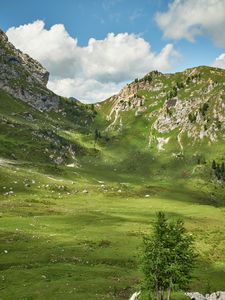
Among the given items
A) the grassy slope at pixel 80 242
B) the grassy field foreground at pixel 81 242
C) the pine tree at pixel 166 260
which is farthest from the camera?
the grassy slope at pixel 80 242

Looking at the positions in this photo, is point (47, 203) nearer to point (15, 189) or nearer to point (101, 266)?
point (15, 189)

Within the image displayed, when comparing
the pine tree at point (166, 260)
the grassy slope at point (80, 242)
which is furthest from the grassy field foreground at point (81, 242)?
the pine tree at point (166, 260)

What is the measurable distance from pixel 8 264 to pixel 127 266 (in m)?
19.4

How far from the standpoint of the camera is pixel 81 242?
82.1m

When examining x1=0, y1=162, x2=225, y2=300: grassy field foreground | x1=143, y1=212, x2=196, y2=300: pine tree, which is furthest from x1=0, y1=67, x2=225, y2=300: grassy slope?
x1=143, y1=212, x2=196, y2=300: pine tree

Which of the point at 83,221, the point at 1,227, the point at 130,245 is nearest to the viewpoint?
the point at 130,245

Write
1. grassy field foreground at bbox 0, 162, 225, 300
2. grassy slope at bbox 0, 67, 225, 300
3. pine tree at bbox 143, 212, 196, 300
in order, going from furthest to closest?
grassy slope at bbox 0, 67, 225, 300, grassy field foreground at bbox 0, 162, 225, 300, pine tree at bbox 143, 212, 196, 300

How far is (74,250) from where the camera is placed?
74.9 meters

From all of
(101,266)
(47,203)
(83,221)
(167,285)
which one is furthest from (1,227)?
(167,285)

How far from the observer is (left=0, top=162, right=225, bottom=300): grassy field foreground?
174ft

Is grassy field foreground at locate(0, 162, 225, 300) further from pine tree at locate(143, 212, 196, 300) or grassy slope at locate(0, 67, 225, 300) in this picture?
pine tree at locate(143, 212, 196, 300)

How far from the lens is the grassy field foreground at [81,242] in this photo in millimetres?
53062

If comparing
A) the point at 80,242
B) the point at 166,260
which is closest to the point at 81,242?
the point at 80,242

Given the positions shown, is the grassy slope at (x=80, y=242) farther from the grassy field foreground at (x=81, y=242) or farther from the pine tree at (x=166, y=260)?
the pine tree at (x=166, y=260)
